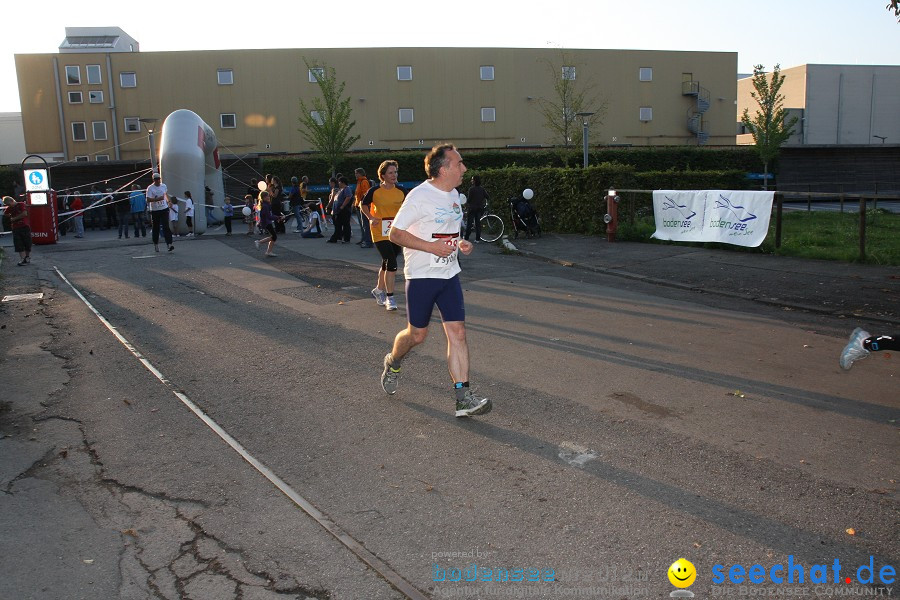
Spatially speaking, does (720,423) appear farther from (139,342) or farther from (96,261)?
(96,261)

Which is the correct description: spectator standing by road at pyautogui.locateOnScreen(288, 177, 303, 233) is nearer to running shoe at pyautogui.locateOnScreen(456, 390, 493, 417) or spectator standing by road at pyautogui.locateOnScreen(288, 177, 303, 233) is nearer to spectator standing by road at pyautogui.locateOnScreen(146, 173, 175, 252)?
spectator standing by road at pyautogui.locateOnScreen(146, 173, 175, 252)

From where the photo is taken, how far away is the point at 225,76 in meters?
45.2

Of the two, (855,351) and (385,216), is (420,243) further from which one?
(385,216)

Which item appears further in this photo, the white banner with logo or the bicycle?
the bicycle

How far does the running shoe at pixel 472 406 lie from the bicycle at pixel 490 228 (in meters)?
13.3

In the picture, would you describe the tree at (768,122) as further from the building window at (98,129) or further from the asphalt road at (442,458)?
the building window at (98,129)

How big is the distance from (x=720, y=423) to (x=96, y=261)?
15296mm

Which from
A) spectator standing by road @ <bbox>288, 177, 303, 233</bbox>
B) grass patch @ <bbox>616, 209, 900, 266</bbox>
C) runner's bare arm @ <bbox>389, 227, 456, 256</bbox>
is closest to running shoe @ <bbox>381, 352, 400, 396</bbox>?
runner's bare arm @ <bbox>389, 227, 456, 256</bbox>

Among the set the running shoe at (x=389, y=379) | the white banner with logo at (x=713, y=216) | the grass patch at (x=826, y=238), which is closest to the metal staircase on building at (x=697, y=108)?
the grass patch at (x=826, y=238)

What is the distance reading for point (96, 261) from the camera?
17.0 metres

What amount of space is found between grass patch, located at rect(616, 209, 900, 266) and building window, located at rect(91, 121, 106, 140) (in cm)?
3873

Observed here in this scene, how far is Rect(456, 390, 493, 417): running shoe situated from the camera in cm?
557

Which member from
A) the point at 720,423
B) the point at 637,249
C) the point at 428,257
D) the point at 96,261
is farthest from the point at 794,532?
the point at 96,261

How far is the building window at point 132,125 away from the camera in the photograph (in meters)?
45.5
